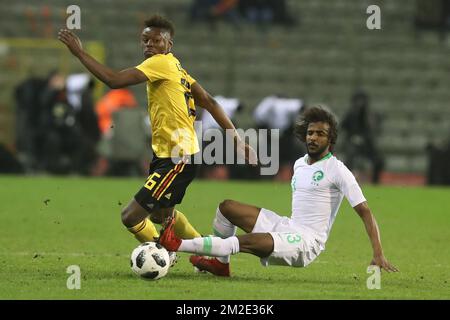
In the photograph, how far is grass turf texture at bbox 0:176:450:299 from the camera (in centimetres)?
768

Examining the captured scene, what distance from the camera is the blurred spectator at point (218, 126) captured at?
67.2ft

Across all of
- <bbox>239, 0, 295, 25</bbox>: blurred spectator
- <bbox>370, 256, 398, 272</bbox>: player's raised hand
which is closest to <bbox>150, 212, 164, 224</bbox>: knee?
<bbox>370, 256, 398, 272</bbox>: player's raised hand

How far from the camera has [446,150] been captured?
21.3 metres

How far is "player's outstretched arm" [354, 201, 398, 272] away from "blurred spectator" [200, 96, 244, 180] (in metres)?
11.1

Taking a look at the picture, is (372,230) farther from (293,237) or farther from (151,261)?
(151,261)

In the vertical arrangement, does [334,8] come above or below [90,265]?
above

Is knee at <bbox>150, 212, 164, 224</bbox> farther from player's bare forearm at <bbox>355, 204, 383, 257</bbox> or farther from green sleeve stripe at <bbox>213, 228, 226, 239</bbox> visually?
player's bare forearm at <bbox>355, 204, 383, 257</bbox>

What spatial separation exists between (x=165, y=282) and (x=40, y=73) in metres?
17.1

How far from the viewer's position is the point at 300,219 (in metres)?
8.48

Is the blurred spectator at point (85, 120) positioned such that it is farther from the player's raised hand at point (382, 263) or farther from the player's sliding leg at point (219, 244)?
the player's raised hand at point (382, 263)

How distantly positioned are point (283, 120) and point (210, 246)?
13.7 meters

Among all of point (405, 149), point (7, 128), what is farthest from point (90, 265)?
point (405, 149)

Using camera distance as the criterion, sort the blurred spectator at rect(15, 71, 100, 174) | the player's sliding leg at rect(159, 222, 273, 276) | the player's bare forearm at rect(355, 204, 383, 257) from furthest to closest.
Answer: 1. the blurred spectator at rect(15, 71, 100, 174)
2. the player's sliding leg at rect(159, 222, 273, 276)
3. the player's bare forearm at rect(355, 204, 383, 257)

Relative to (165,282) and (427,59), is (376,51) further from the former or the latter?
(165,282)
